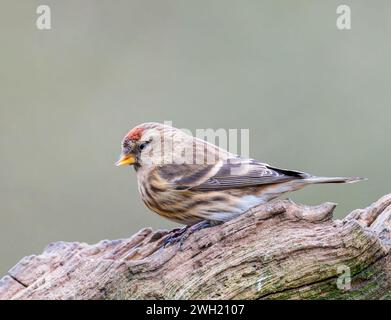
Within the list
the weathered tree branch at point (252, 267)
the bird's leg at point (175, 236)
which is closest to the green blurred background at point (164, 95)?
the bird's leg at point (175, 236)

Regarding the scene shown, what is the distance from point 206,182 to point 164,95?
4215 mm

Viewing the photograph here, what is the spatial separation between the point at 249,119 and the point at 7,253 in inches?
112

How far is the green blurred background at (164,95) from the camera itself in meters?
9.35

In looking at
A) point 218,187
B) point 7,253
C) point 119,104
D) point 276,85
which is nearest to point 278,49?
point 276,85

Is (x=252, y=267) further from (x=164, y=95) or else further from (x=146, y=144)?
(x=164, y=95)

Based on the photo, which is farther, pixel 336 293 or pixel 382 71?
pixel 382 71

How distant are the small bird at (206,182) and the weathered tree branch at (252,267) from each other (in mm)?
530

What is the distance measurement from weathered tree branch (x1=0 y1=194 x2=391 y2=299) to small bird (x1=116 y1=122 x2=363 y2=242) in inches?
20.9

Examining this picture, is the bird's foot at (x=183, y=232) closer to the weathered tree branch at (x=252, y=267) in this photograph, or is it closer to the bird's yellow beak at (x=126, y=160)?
the weathered tree branch at (x=252, y=267)

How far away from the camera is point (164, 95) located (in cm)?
1036

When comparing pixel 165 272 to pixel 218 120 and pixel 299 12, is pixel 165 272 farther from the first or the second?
pixel 299 12

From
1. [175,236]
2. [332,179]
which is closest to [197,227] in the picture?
[175,236]

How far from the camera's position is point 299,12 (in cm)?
1124
